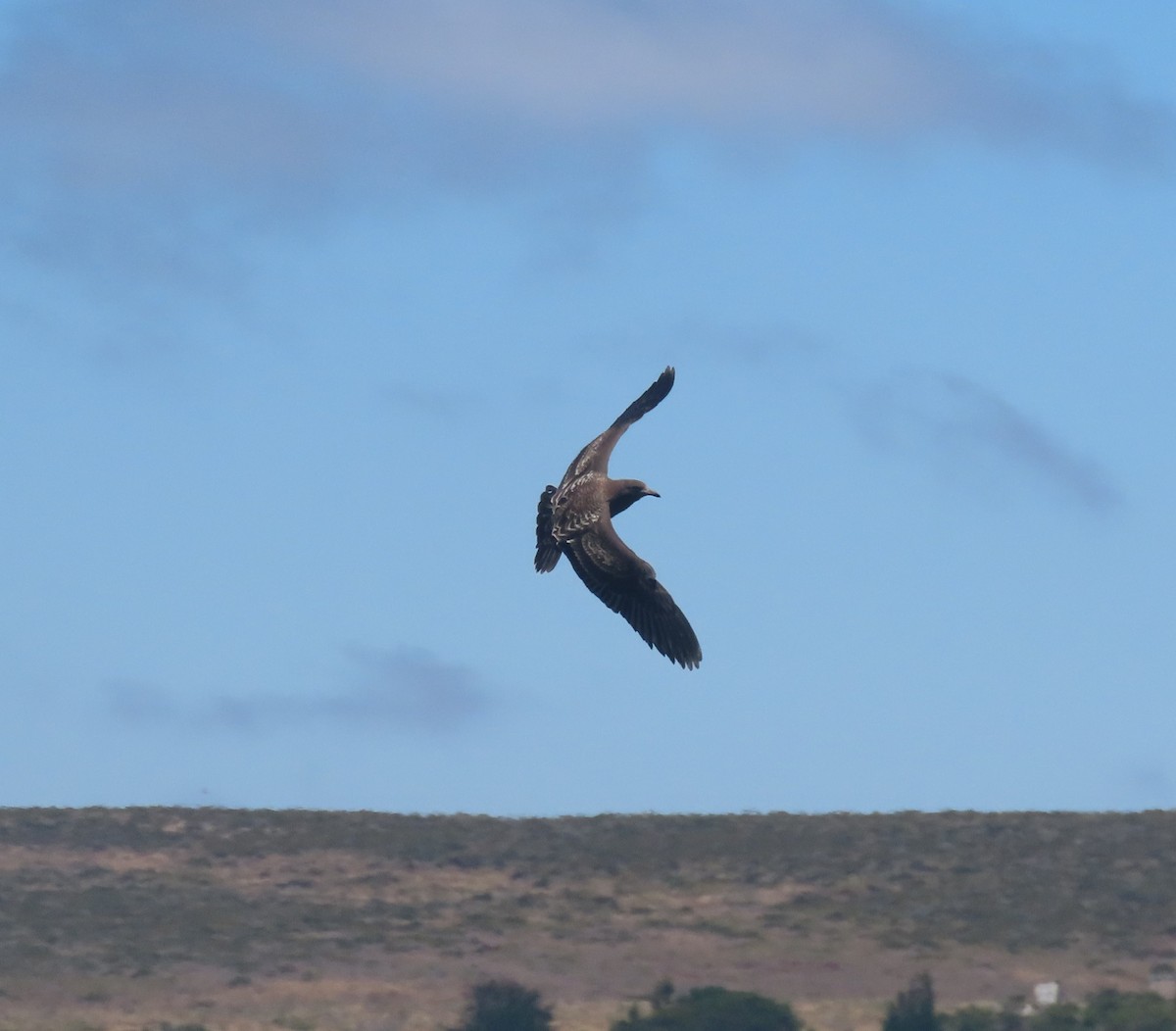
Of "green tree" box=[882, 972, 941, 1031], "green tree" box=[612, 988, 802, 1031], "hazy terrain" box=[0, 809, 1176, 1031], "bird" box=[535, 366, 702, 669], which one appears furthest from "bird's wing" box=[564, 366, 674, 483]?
"hazy terrain" box=[0, 809, 1176, 1031]

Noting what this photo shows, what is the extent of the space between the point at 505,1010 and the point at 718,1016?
222 inches

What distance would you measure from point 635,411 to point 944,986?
1286 inches

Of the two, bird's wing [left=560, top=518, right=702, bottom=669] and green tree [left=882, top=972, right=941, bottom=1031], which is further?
green tree [left=882, top=972, right=941, bottom=1031]

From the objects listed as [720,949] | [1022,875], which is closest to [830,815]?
[1022,875]

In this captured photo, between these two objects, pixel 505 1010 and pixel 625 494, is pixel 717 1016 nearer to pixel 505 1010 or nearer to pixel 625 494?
pixel 505 1010

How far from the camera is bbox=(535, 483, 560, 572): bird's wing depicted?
92.1 feet

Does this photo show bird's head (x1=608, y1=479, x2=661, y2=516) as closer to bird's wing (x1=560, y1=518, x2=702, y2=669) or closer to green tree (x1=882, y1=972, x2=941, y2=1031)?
bird's wing (x1=560, y1=518, x2=702, y2=669)

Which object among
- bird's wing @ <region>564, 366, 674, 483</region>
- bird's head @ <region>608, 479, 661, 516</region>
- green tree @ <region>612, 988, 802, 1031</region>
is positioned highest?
bird's wing @ <region>564, 366, 674, 483</region>

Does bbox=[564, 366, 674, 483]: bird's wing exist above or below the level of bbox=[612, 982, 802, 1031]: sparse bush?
above

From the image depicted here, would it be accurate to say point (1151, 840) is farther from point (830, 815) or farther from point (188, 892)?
point (188, 892)

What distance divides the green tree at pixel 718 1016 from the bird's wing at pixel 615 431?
22585 mm

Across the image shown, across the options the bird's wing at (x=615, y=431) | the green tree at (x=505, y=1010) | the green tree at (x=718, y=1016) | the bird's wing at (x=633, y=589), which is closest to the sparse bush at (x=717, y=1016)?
the green tree at (x=718, y=1016)

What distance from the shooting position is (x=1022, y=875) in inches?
2820

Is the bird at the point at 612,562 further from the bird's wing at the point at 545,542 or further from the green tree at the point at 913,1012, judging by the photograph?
the green tree at the point at 913,1012
